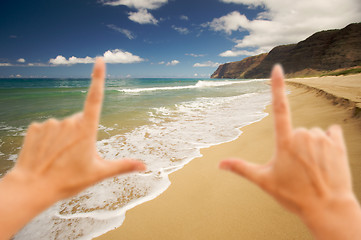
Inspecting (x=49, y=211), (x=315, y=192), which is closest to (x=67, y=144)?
(x=315, y=192)

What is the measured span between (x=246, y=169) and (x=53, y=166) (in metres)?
1.11

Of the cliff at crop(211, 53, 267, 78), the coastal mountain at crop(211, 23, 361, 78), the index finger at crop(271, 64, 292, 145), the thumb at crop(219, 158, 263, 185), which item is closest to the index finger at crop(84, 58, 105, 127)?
the thumb at crop(219, 158, 263, 185)

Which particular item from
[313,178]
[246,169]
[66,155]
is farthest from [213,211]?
[66,155]

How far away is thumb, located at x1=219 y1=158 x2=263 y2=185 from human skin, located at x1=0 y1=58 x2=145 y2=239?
570 millimetres

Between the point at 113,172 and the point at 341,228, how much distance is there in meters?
1.24

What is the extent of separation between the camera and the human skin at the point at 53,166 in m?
0.94

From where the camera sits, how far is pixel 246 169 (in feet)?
3.34

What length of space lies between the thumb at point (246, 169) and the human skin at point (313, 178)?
0.05 ft

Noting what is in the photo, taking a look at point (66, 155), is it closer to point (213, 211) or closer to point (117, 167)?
point (117, 167)

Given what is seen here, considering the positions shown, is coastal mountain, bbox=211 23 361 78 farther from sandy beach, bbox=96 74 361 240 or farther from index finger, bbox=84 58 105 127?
index finger, bbox=84 58 105 127

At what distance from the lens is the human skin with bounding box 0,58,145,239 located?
37.0 inches

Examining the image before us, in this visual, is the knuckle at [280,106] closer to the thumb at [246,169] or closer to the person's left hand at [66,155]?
the thumb at [246,169]

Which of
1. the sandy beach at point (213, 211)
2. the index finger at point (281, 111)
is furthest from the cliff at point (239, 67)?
the index finger at point (281, 111)

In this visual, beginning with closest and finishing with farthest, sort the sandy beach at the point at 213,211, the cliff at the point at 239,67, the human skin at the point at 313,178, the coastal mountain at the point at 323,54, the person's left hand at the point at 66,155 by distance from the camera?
the human skin at the point at 313,178 < the person's left hand at the point at 66,155 < the sandy beach at the point at 213,211 < the coastal mountain at the point at 323,54 < the cliff at the point at 239,67
